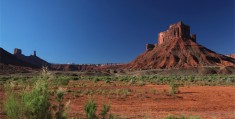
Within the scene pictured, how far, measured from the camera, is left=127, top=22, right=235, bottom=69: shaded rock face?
102 meters

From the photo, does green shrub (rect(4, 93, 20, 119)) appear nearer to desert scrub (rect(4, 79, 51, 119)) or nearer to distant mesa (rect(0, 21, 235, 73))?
desert scrub (rect(4, 79, 51, 119))

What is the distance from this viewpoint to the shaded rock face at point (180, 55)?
4018 inches

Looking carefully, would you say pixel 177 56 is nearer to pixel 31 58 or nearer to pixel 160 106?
pixel 31 58

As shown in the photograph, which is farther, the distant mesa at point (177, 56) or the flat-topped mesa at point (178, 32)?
the flat-topped mesa at point (178, 32)

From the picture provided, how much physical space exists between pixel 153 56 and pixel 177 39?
1281 cm

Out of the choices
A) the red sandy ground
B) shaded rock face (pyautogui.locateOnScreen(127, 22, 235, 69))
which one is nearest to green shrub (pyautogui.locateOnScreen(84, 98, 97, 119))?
the red sandy ground

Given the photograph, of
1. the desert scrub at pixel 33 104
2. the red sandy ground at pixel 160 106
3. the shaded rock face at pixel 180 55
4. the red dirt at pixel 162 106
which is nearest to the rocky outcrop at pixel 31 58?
the shaded rock face at pixel 180 55

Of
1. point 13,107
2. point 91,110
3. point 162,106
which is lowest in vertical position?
point 162,106

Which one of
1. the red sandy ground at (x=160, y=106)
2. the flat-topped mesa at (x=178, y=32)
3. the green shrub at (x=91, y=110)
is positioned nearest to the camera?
the green shrub at (x=91, y=110)

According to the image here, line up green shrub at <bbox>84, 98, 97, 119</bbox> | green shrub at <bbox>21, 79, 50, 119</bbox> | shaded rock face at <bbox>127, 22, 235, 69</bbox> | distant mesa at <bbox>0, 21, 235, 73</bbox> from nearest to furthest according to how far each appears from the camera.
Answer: green shrub at <bbox>21, 79, 50, 119</bbox>
green shrub at <bbox>84, 98, 97, 119</bbox>
distant mesa at <bbox>0, 21, 235, 73</bbox>
shaded rock face at <bbox>127, 22, 235, 69</bbox>

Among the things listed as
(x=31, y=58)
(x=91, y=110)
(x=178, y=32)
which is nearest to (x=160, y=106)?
(x=91, y=110)

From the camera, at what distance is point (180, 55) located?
106875mm

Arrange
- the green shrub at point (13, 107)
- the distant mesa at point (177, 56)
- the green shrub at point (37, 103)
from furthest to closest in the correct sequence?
the distant mesa at point (177, 56) < the green shrub at point (13, 107) < the green shrub at point (37, 103)

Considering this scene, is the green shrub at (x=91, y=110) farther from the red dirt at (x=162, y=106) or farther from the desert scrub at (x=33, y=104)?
the red dirt at (x=162, y=106)
